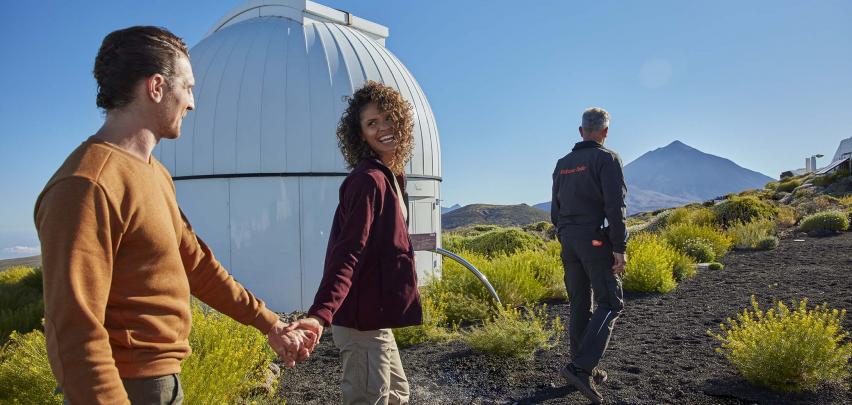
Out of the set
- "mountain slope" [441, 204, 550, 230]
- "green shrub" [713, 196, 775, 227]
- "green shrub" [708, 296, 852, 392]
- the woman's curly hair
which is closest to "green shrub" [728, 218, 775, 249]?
"green shrub" [713, 196, 775, 227]

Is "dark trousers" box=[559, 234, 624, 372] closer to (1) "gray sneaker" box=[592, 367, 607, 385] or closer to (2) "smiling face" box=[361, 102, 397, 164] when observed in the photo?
(1) "gray sneaker" box=[592, 367, 607, 385]

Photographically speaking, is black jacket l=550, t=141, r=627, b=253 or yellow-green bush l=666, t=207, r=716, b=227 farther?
yellow-green bush l=666, t=207, r=716, b=227

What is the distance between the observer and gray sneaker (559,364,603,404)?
3127mm

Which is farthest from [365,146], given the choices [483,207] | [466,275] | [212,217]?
[483,207]

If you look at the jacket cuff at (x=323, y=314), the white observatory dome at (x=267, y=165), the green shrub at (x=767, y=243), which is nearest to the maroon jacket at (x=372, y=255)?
the jacket cuff at (x=323, y=314)

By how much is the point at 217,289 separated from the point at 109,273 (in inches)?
22.8

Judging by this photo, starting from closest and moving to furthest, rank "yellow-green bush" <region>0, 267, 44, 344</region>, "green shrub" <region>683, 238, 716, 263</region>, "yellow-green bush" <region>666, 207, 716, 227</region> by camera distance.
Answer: "yellow-green bush" <region>0, 267, 44, 344</region> → "green shrub" <region>683, 238, 716, 263</region> → "yellow-green bush" <region>666, 207, 716, 227</region>

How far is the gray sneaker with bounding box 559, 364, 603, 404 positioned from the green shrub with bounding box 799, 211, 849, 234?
10888 mm

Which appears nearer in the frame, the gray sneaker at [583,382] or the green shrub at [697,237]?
the gray sneaker at [583,382]

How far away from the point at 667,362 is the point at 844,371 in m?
1.01

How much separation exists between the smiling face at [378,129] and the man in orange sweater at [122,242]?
0.73 m

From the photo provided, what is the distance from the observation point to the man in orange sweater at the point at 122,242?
1060 mm

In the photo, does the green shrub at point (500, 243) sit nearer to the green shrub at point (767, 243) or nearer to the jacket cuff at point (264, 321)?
the green shrub at point (767, 243)

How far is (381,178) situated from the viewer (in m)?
1.93
